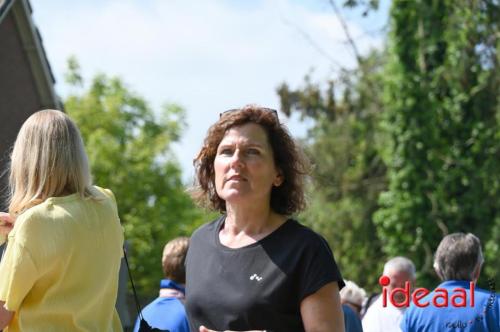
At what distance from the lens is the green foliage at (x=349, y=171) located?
106 feet

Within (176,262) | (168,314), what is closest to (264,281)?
(168,314)

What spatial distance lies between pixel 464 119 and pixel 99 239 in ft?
74.8

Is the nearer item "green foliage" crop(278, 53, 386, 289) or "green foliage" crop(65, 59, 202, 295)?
"green foliage" crop(278, 53, 386, 289)

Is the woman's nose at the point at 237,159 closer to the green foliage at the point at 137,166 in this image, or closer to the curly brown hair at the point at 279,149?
the curly brown hair at the point at 279,149

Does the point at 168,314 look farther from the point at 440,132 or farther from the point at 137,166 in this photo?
the point at 137,166

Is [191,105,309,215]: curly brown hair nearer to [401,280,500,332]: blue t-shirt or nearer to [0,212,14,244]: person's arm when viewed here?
[0,212,14,244]: person's arm

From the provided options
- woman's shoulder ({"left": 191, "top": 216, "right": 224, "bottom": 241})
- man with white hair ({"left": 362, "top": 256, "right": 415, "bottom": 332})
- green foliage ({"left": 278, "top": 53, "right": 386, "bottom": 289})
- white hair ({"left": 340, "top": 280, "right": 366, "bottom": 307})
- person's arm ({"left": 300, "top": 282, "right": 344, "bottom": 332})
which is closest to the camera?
person's arm ({"left": 300, "top": 282, "right": 344, "bottom": 332})

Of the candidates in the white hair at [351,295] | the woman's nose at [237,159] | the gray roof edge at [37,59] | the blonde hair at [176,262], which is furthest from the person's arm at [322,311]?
the gray roof edge at [37,59]

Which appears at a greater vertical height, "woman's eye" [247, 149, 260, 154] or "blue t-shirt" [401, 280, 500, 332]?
"woman's eye" [247, 149, 260, 154]

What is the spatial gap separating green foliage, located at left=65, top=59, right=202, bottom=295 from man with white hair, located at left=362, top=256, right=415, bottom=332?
33.1 m

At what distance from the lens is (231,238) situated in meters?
4.07

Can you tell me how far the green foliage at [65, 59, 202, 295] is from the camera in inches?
1705

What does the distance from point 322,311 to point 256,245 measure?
0.38m

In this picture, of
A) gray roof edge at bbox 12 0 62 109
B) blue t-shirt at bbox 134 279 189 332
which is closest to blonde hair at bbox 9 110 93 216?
blue t-shirt at bbox 134 279 189 332
